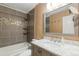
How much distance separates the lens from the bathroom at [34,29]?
5.30ft

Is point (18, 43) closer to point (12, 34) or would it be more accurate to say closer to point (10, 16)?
point (12, 34)

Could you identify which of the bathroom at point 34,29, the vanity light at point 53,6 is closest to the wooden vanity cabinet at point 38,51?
the bathroom at point 34,29

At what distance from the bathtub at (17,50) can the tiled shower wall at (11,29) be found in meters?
0.06

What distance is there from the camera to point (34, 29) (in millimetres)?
1790

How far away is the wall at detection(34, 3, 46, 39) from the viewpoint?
1.78 meters

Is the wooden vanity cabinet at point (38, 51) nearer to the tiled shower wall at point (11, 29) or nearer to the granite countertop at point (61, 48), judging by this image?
the granite countertop at point (61, 48)

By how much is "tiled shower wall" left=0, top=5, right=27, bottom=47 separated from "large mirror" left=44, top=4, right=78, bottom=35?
47cm

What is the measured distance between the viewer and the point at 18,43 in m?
1.71

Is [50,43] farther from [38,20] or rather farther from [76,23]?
[76,23]

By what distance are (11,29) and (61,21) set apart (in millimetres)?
854

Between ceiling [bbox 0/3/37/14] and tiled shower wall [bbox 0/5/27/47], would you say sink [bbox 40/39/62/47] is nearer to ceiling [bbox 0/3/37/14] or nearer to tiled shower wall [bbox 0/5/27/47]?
tiled shower wall [bbox 0/5/27/47]

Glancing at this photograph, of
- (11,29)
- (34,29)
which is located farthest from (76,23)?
(11,29)

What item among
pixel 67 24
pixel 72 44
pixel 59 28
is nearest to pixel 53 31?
pixel 59 28

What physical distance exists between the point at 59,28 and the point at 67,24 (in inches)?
6.6
